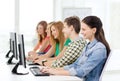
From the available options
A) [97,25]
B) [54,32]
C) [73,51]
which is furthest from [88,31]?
[54,32]

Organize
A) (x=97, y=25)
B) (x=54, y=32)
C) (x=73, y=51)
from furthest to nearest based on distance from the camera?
(x=54, y=32) < (x=73, y=51) < (x=97, y=25)

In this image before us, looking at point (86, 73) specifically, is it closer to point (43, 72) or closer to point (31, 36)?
point (43, 72)

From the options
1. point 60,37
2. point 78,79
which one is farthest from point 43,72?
point 60,37

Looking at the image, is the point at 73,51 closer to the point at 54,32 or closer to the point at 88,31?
the point at 88,31

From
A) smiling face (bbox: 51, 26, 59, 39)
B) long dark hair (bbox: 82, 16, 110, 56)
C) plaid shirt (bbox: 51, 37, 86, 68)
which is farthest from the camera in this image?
smiling face (bbox: 51, 26, 59, 39)

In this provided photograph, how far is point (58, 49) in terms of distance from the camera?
11.0 feet

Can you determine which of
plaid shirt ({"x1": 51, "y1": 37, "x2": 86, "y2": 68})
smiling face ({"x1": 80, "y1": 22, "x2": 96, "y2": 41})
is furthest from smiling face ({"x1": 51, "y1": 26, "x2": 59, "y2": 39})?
smiling face ({"x1": 80, "y1": 22, "x2": 96, "y2": 41})

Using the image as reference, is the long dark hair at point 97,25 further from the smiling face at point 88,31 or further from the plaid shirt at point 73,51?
the plaid shirt at point 73,51

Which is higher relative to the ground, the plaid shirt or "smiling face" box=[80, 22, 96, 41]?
"smiling face" box=[80, 22, 96, 41]

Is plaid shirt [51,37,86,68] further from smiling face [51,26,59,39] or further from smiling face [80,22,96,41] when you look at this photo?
smiling face [51,26,59,39]

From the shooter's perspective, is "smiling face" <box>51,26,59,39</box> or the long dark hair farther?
"smiling face" <box>51,26,59,39</box>

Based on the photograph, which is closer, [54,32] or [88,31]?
[88,31]

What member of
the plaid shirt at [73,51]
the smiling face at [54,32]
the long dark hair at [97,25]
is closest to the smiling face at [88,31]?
the long dark hair at [97,25]

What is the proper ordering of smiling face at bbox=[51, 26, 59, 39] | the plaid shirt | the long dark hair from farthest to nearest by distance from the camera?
smiling face at bbox=[51, 26, 59, 39]
the plaid shirt
the long dark hair
